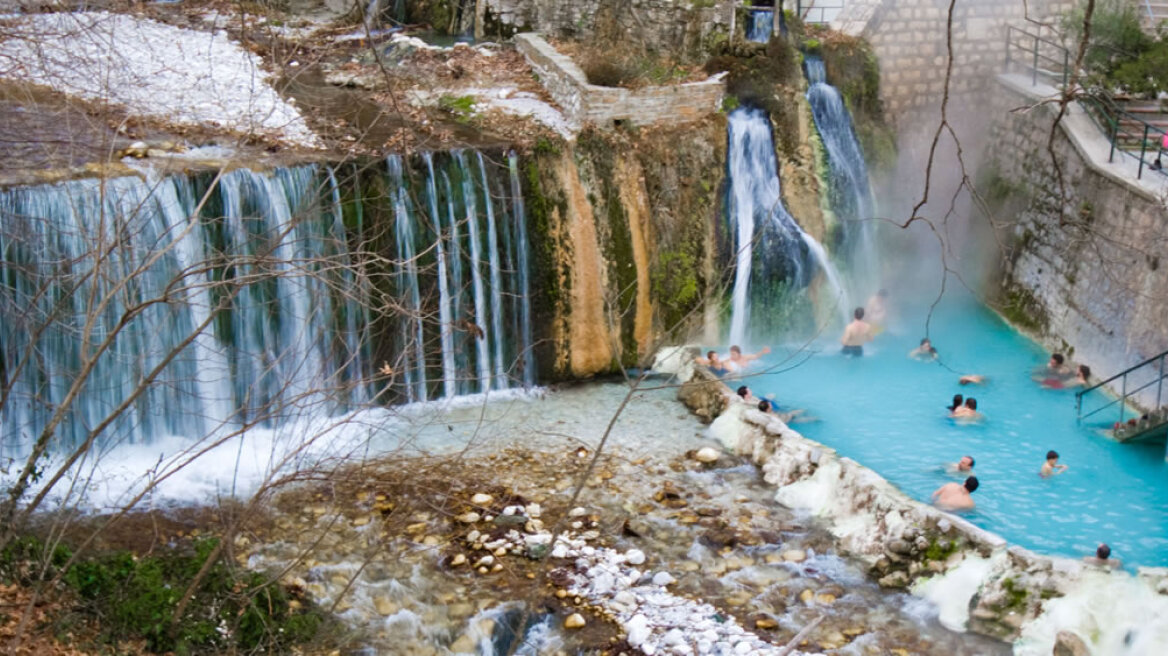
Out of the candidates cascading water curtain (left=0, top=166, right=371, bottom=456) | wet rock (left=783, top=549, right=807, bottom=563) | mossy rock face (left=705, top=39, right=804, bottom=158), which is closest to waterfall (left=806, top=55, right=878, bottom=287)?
mossy rock face (left=705, top=39, right=804, bottom=158)

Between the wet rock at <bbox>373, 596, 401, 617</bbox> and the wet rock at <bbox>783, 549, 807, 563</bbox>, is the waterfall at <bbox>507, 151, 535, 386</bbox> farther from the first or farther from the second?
the wet rock at <bbox>373, 596, 401, 617</bbox>

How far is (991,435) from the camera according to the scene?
11.9m

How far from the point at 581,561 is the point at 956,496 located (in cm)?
340

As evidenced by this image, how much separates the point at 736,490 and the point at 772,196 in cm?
474

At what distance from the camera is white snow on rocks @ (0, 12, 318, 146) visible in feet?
41.3

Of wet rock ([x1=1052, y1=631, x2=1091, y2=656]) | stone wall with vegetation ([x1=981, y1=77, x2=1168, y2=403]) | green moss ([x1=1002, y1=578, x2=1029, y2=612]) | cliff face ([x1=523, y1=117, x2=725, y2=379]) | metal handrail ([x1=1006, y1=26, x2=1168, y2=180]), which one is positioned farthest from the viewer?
cliff face ([x1=523, y1=117, x2=725, y2=379])

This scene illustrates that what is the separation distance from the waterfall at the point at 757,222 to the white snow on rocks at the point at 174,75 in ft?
16.4

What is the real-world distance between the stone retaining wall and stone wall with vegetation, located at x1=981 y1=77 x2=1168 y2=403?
3.47 meters

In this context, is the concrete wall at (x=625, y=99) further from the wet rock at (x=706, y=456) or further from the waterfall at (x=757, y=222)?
the wet rock at (x=706, y=456)

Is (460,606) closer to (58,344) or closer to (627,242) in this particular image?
(58,344)

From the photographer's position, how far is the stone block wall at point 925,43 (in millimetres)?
16031

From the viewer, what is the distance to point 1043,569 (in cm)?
877

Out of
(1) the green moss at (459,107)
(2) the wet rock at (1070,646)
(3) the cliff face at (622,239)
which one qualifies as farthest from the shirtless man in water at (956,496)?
(1) the green moss at (459,107)

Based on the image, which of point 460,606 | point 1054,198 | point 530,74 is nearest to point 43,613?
point 460,606
